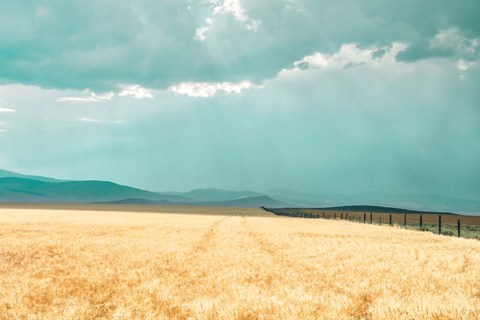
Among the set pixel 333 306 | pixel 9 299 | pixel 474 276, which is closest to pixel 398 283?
pixel 474 276

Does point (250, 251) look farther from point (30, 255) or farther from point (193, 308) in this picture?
point (193, 308)

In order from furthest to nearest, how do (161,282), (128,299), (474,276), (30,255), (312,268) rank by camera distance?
1. (30,255)
2. (312,268)
3. (474,276)
4. (161,282)
5. (128,299)

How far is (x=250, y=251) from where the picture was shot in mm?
19438

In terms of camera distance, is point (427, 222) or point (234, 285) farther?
point (427, 222)

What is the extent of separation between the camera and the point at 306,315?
784 cm

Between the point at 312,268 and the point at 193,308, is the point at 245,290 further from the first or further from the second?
the point at 312,268

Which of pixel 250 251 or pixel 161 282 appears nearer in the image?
pixel 161 282

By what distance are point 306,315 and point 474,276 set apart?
7579 mm

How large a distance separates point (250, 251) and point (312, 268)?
522cm

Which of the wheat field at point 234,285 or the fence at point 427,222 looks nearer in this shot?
the wheat field at point 234,285

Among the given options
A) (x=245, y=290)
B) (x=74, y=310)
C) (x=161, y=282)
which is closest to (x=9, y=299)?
(x=74, y=310)

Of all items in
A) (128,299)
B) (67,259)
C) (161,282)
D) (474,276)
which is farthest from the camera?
(67,259)

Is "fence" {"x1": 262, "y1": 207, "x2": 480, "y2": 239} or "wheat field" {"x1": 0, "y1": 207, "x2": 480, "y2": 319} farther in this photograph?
"fence" {"x1": 262, "y1": 207, "x2": 480, "y2": 239}

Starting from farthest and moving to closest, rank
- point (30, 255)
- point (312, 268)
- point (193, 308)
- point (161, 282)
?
point (30, 255), point (312, 268), point (161, 282), point (193, 308)
